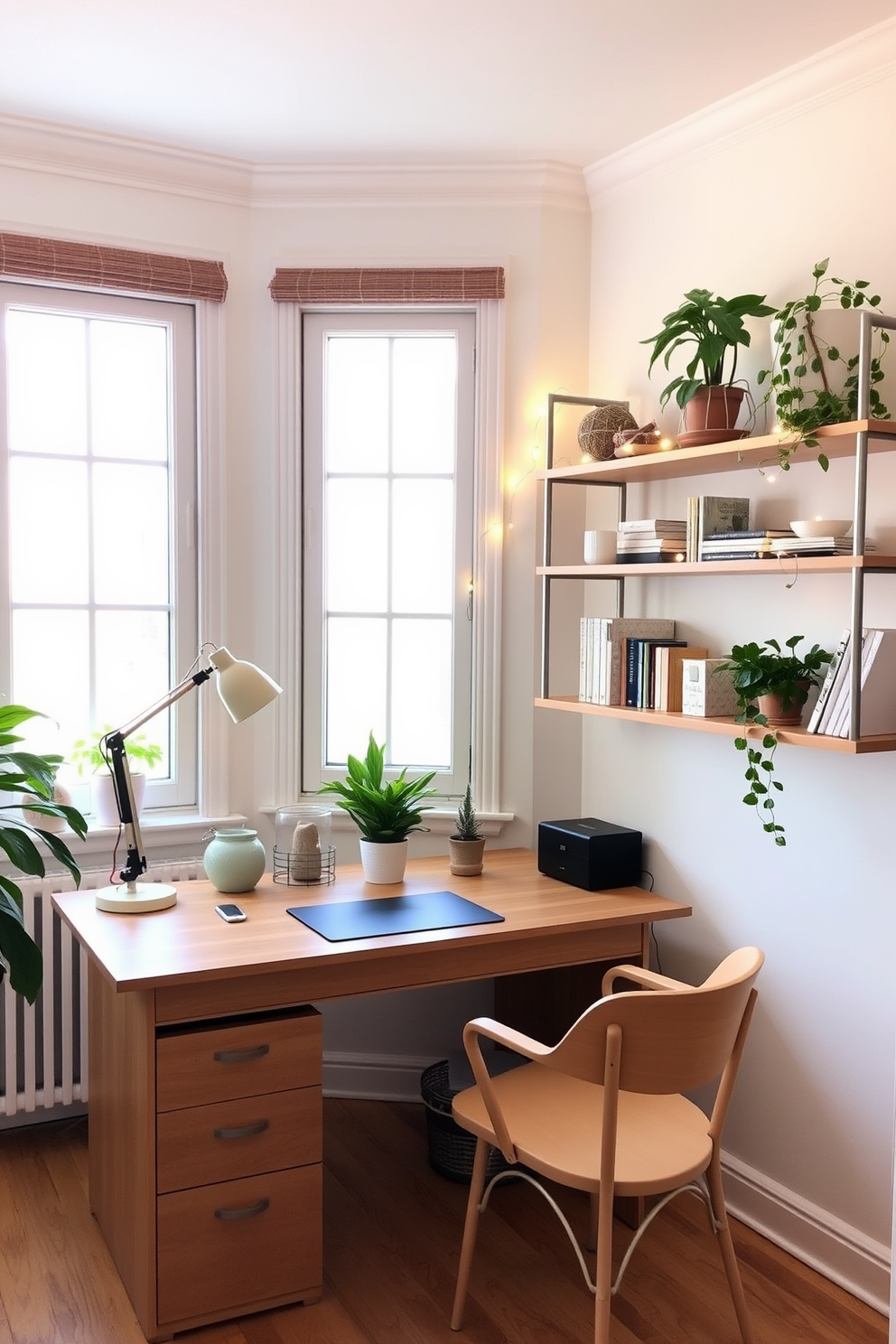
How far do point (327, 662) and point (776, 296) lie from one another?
1.58 metres

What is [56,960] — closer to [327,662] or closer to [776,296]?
[327,662]

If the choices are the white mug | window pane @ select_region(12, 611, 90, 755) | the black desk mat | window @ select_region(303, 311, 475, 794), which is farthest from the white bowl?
window pane @ select_region(12, 611, 90, 755)

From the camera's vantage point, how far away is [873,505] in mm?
2410

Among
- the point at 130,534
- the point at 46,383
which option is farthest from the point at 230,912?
the point at 46,383

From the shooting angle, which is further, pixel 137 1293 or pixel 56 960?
pixel 56 960

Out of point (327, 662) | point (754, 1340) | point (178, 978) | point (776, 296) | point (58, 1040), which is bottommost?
point (754, 1340)

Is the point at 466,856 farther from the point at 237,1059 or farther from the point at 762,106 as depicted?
the point at 762,106

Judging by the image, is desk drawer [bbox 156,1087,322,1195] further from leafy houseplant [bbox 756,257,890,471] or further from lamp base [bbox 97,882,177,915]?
leafy houseplant [bbox 756,257,890,471]

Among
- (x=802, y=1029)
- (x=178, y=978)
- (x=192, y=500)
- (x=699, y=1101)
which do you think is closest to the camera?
(x=178, y=978)

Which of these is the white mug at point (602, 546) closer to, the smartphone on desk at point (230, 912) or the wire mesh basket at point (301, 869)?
the wire mesh basket at point (301, 869)

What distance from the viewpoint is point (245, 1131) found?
230 cm

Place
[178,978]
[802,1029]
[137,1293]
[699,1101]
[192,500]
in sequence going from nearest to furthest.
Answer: [178,978] → [137,1293] → [802,1029] → [699,1101] → [192,500]

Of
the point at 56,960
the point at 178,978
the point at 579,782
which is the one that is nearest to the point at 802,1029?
the point at 579,782

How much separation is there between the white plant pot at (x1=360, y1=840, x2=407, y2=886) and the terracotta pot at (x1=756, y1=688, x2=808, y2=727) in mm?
990
